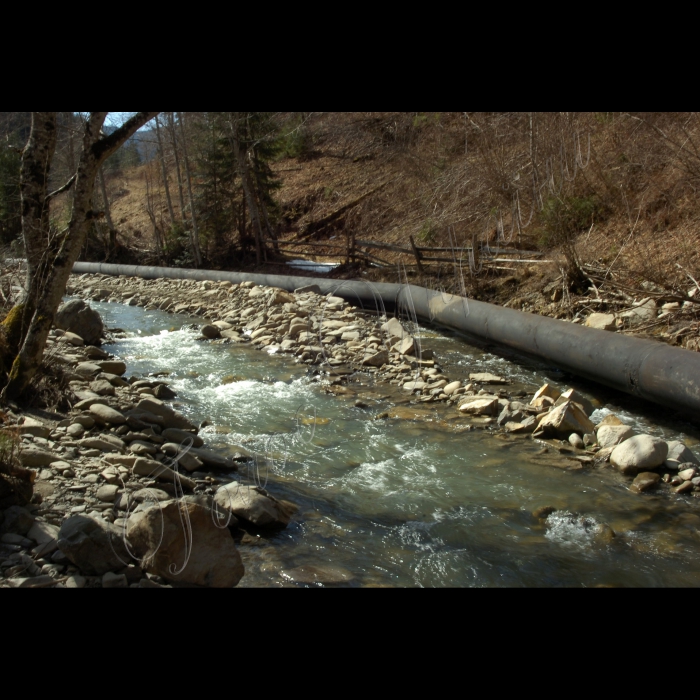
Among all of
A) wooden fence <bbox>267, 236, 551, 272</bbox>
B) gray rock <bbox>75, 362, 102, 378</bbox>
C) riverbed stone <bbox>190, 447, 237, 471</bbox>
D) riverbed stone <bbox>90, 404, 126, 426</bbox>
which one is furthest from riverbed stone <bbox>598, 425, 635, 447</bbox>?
wooden fence <bbox>267, 236, 551, 272</bbox>

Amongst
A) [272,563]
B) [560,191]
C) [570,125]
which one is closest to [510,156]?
[570,125]

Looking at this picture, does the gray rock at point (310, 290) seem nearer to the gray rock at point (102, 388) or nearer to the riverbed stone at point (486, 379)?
the riverbed stone at point (486, 379)

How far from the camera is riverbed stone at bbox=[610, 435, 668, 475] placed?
17.6ft

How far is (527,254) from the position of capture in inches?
470

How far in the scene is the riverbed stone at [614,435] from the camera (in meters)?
5.81

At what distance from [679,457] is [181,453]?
4.18 metres

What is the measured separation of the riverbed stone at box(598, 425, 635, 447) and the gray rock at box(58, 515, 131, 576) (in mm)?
4375

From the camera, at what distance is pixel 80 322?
1052 cm

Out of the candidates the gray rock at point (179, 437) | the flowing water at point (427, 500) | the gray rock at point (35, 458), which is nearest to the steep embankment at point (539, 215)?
the flowing water at point (427, 500)

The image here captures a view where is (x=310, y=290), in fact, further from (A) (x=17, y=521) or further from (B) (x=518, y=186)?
(A) (x=17, y=521)

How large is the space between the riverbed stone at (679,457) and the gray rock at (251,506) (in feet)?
11.0

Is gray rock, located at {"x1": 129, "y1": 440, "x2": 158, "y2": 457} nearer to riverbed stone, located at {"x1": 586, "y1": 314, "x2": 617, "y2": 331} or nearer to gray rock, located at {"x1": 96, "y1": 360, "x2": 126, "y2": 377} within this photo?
gray rock, located at {"x1": 96, "y1": 360, "x2": 126, "y2": 377}

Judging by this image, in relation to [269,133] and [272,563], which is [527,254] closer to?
[272,563]

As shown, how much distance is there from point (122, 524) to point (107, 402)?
299 centimetres
